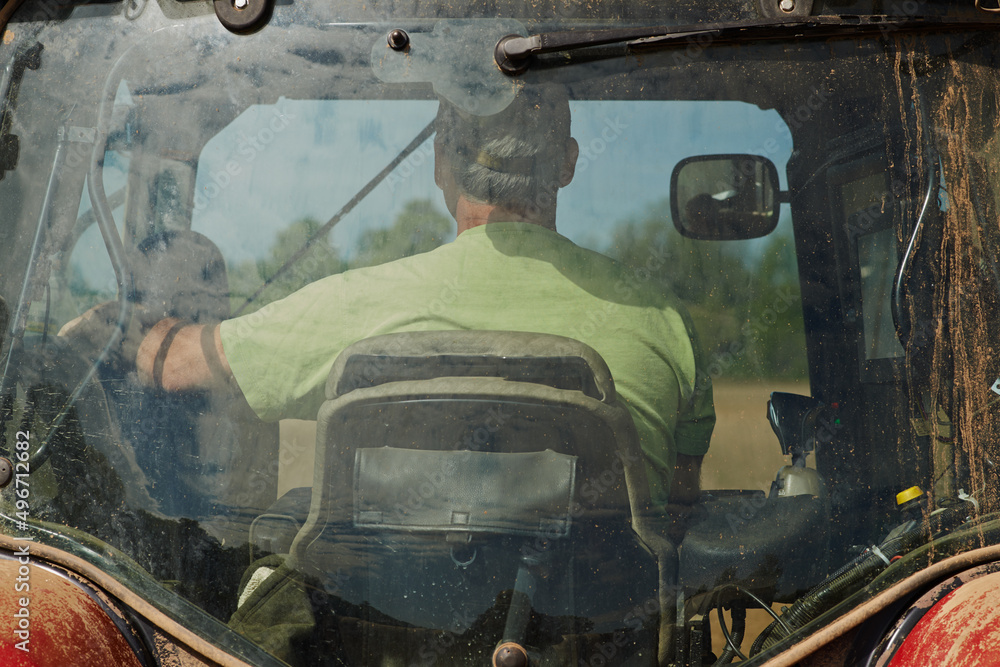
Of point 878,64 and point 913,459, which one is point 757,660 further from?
point 878,64

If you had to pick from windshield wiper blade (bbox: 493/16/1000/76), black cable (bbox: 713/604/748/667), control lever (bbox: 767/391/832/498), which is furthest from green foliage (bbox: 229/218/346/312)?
black cable (bbox: 713/604/748/667)

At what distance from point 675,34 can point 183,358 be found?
1041 millimetres

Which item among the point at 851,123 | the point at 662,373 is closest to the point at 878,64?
the point at 851,123

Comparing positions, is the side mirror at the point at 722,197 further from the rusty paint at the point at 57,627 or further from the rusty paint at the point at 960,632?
the rusty paint at the point at 57,627

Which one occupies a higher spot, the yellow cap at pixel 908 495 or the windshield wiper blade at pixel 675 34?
the windshield wiper blade at pixel 675 34

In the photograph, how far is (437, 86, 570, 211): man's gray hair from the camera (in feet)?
4.22

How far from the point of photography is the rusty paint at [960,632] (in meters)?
1.08

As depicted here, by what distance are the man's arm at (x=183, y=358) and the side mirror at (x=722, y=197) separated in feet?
2.74

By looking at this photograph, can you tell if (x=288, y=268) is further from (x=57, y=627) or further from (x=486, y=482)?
(x=57, y=627)

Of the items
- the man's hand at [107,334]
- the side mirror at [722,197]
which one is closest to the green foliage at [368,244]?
the man's hand at [107,334]

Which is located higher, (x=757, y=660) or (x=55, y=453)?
(x=55, y=453)

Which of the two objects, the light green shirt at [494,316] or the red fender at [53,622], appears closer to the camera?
the red fender at [53,622]

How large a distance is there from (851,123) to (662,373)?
0.57 meters

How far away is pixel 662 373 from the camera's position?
1.31 m
